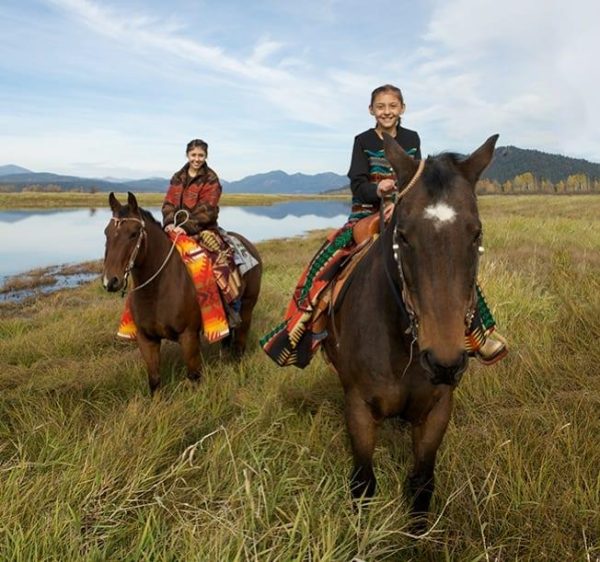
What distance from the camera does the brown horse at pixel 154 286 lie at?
462 cm

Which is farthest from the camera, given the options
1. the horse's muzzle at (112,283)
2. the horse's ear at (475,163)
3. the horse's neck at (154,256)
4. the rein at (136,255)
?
the horse's neck at (154,256)

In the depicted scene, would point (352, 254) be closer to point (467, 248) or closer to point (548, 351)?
point (467, 248)

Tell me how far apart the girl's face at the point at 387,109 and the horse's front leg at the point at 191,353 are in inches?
115

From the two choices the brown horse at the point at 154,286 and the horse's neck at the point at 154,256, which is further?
the horse's neck at the point at 154,256

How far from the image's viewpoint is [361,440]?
8.66 ft

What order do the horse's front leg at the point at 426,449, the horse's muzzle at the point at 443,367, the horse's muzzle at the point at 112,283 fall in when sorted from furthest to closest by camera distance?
1. the horse's muzzle at the point at 112,283
2. the horse's front leg at the point at 426,449
3. the horse's muzzle at the point at 443,367

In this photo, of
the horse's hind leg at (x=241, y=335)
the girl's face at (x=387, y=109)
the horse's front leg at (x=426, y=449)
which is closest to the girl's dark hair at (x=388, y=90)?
the girl's face at (x=387, y=109)

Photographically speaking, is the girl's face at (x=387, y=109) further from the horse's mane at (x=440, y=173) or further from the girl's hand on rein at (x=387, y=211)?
the horse's mane at (x=440, y=173)

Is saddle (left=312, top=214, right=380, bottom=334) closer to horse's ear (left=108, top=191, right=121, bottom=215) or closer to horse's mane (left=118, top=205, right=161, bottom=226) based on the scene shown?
horse's mane (left=118, top=205, right=161, bottom=226)

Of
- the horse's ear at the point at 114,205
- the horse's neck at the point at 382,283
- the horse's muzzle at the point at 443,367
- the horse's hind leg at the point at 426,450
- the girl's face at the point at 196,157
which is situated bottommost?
the horse's hind leg at the point at 426,450

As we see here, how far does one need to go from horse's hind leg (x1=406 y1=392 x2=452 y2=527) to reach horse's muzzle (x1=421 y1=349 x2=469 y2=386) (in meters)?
0.90

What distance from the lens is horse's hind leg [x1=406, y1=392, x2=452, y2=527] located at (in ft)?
8.47

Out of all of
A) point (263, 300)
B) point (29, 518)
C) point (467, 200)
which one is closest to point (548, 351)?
point (467, 200)

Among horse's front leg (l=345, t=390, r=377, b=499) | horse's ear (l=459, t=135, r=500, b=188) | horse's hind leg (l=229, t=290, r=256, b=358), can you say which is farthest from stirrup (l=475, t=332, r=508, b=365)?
horse's hind leg (l=229, t=290, r=256, b=358)
